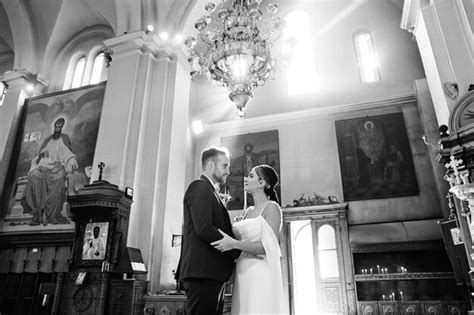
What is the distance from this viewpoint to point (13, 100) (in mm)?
9086

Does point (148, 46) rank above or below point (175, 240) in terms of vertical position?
above

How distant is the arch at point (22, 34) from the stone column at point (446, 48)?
31.4ft

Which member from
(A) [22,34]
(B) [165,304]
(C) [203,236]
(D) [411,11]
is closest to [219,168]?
(C) [203,236]

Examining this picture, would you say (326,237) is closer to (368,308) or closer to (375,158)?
(368,308)

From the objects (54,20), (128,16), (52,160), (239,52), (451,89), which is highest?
(54,20)

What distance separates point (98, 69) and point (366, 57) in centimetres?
819

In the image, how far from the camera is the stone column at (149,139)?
20.5 feet

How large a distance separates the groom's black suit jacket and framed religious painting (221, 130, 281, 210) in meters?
7.69

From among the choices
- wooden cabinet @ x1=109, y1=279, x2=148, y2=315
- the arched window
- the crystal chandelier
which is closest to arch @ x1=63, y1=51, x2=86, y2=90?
the arched window

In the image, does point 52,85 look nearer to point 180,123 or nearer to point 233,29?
point 180,123

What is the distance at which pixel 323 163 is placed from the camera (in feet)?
31.6

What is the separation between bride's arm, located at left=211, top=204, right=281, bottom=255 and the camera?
2.08m

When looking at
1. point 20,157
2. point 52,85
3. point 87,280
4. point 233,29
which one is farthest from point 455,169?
point 52,85

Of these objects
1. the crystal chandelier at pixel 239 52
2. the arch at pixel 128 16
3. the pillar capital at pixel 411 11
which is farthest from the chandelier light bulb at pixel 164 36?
the pillar capital at pixel 411 11
